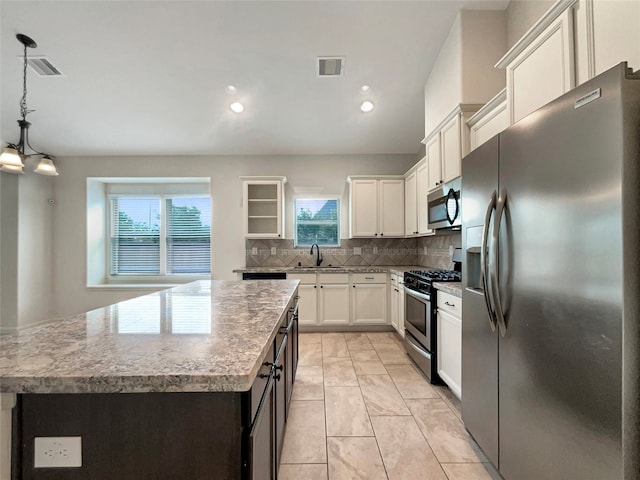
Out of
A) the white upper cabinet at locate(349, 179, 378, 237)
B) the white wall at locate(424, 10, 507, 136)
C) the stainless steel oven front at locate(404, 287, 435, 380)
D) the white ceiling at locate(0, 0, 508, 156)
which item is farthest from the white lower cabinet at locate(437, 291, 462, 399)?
the white ceiling at locate(0, 0, 508, 156)

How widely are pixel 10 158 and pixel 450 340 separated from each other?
3.91 meters

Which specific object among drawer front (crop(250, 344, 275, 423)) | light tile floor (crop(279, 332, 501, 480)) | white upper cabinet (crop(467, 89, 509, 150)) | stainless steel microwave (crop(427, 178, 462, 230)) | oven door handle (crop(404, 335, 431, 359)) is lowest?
light tile floor (crop(279, 332, 501, 480))

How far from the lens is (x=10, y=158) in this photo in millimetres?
2438

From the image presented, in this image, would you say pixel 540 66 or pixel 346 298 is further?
pixel 346 298

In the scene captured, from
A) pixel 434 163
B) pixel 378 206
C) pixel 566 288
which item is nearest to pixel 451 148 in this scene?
pixel 434 163

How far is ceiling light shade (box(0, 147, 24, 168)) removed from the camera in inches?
95.1

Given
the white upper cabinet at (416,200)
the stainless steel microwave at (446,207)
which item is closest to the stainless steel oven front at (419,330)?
the stainless steel microwave at (446,207)

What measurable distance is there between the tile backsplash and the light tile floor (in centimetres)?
192

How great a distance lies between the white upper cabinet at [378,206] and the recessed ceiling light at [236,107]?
1.83 meters

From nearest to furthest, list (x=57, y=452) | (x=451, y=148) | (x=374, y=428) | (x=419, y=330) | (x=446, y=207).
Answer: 1. (x=57, y=452)
2. (x=374, y=428)
3. (x=451, y=148)
4. (x=446, y=207)
5. (x=419, y=330)

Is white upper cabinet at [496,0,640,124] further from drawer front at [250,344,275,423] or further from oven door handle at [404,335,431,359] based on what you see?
oven door handle at [404,335,431,359]

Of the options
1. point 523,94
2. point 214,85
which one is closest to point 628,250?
point 523,94

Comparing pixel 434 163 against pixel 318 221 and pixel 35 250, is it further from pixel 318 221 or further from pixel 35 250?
pixel 35 250

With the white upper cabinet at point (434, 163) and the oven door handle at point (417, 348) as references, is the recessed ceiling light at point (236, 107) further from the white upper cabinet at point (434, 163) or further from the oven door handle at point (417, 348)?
the oven door handle at point (417, 348)
